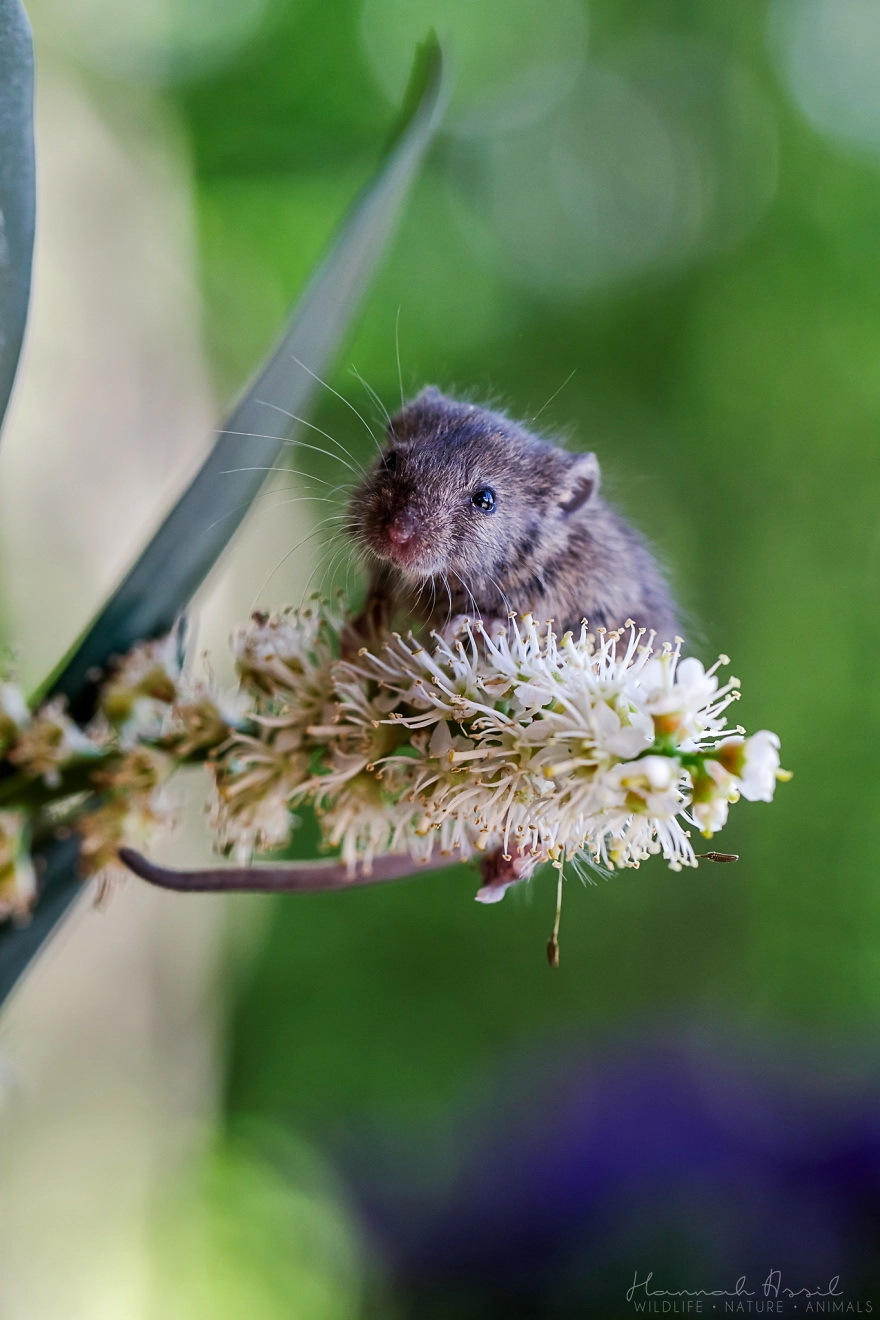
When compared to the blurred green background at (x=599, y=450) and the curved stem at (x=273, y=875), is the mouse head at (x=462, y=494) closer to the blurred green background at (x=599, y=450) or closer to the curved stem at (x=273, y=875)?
the curved stem at (x=273, y=875)

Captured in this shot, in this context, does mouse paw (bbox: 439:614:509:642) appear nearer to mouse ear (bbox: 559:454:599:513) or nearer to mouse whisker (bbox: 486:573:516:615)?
mouse whisker (bbox: 486:573:516:615)

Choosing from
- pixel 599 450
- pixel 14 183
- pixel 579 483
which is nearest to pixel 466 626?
pixel 579 483

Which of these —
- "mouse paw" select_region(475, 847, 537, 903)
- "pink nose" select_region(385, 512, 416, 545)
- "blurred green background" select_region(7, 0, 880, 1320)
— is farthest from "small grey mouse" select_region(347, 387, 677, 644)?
"blurred green background" select_region(7, 0, 880, 1320)

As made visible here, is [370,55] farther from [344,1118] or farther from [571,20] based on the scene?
[344,1118]

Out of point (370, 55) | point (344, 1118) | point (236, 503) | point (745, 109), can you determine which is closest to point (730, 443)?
point (745, 109)

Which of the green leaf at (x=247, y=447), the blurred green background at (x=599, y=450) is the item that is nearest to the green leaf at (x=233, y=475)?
the green leaf at (x=247, y=447)

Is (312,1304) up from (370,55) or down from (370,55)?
down

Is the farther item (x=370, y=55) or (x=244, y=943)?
(x=244, y=943)
